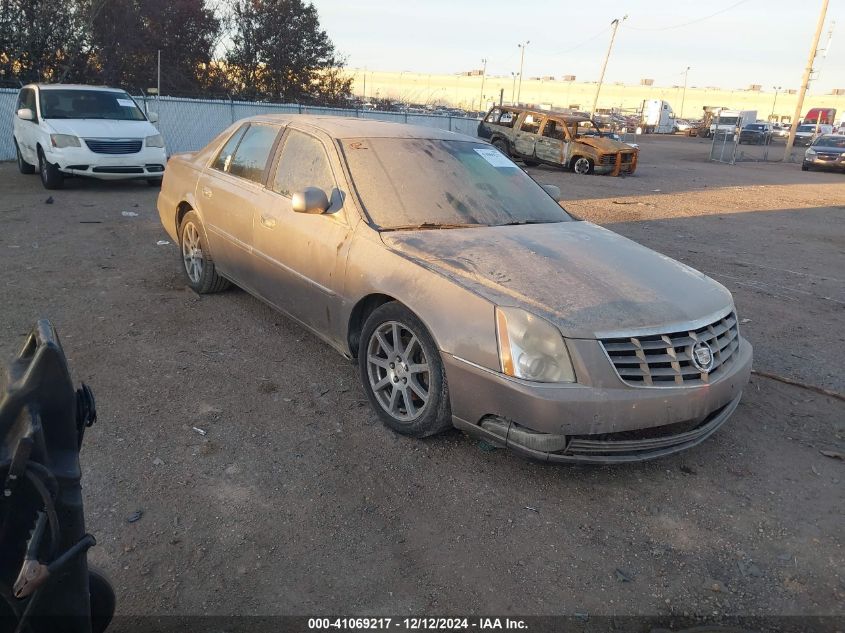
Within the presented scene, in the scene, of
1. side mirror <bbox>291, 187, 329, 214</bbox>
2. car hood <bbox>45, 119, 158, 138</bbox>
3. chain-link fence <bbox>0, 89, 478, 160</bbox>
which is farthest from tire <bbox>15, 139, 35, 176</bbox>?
side mirror <bbox>291, 187, 329, 214</bbox>

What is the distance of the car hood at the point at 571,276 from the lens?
304 cm

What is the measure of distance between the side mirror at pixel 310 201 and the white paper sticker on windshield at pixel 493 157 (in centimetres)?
137

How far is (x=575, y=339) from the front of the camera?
9.56 ft

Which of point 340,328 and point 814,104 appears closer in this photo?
point 340,328

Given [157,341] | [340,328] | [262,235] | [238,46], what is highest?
[238,46]

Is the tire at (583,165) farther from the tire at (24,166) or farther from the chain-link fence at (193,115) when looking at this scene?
the tire at (24,166)

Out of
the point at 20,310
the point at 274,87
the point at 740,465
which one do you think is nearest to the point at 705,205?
the point at 740,465

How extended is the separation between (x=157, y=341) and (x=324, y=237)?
5.44 ft

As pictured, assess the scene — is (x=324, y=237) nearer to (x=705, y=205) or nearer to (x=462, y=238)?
(x=462, y=238)

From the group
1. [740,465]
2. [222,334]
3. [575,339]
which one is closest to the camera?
[575,339]

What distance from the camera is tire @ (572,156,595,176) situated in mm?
19891

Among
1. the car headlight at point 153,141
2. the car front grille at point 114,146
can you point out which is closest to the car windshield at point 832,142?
the car headlight at point 153,141

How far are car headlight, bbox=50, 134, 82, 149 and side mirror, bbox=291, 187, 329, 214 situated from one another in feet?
28.0

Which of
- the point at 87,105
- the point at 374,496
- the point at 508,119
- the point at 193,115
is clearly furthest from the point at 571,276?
the point at 508,119
